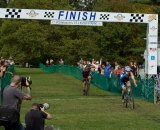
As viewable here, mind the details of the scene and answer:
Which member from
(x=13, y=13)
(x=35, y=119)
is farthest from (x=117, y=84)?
(x=35, y=119)

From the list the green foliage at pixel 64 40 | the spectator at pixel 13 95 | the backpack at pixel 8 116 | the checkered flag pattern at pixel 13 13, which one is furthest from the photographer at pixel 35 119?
the green foliage at pixel 64 40

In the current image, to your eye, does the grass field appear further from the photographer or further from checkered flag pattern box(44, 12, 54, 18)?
checkered flag pattern box(44, 12, 54, 18)

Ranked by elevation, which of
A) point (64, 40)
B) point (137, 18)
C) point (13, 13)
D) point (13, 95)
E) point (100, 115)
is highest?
point (64, 40)

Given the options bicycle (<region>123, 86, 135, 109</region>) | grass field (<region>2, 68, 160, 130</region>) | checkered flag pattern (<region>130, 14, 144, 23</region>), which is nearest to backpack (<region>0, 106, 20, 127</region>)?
grass field (<region>2, 68, 160, 130</region>)

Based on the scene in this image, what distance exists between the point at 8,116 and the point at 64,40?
6445 cm

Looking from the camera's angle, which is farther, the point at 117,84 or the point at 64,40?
the point at 64,40

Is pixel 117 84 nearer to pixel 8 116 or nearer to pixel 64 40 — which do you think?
pixel 8 116

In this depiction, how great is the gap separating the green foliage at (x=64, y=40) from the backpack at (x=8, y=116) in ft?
195

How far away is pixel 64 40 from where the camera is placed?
75.5 m

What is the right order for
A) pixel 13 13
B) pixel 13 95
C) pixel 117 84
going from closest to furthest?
1. pixel 13 95
2. pixel 13 13
3. pixel 117 84

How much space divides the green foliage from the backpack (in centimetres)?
5937

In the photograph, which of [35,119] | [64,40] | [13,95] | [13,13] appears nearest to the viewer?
[35,119]

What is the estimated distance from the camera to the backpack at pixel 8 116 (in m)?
11.2

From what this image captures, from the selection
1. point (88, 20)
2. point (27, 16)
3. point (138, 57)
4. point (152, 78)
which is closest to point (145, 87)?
point (152, 78)
